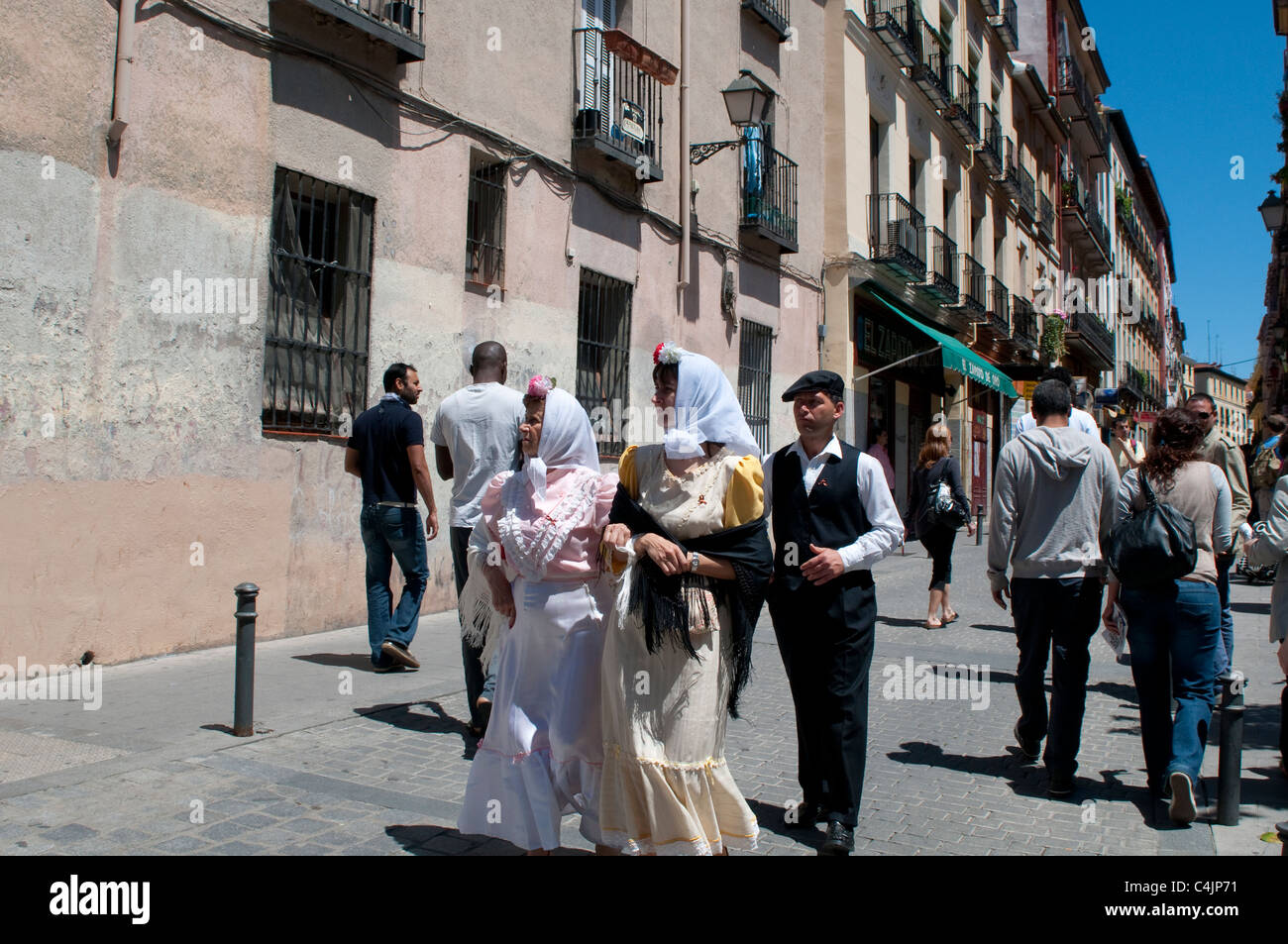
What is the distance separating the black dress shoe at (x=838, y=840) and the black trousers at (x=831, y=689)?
3 cm

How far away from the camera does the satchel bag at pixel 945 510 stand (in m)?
9.44

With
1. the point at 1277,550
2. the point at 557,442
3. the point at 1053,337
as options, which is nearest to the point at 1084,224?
the point at 1053,337

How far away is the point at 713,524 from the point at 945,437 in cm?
697

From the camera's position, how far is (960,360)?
1975 centimetres

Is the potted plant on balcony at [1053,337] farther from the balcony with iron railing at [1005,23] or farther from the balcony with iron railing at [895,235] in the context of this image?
the balcony with iron railing at [895,235]

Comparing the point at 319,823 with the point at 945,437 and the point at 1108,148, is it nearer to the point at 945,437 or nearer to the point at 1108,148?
the point at 945,437

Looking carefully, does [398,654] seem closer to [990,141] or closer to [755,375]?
[755,375]

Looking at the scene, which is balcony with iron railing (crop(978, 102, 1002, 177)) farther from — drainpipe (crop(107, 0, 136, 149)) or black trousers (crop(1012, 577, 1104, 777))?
black trousers (crop(1012, 577, 1104, 777))

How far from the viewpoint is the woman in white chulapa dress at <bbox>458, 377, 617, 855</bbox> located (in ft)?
11.9

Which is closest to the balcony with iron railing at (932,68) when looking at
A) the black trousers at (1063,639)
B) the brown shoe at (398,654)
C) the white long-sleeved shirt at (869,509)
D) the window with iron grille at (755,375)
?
the window with iron grille at (755,375)

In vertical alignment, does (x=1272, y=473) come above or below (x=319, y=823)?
above

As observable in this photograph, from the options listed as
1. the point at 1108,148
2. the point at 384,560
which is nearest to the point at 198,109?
the point at 384,560
